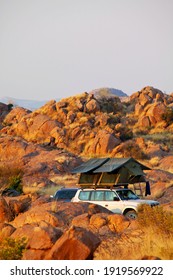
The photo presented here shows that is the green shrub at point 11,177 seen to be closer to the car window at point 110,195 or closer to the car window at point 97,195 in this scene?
the car window at point 97,195

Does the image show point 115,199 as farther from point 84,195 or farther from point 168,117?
point 168,117

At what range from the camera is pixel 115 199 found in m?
20.6

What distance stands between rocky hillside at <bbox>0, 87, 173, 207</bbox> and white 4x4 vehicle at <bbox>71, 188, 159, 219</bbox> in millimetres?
11818

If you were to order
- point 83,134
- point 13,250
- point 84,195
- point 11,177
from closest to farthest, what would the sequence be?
point 13,250
point 84,195
point 11,177
point 83,134

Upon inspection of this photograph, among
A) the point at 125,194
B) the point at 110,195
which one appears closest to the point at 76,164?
the point at 125,194

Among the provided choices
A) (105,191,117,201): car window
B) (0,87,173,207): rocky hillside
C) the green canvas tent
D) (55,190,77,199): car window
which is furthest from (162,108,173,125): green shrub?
(105,191,117,201): car window

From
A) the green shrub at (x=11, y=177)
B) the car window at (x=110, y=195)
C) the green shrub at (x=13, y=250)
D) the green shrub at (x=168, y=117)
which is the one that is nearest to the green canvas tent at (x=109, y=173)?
the car window at (x=110, y=195)

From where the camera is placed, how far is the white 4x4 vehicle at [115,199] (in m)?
19.9

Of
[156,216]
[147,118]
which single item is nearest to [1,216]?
[156,216]

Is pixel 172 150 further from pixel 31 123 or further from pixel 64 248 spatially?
pixel 64 248

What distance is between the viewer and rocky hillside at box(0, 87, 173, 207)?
4047 cm

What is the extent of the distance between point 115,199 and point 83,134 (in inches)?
1146

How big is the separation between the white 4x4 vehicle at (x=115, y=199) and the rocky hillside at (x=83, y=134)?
11818 mm

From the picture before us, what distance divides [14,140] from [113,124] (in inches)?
419
